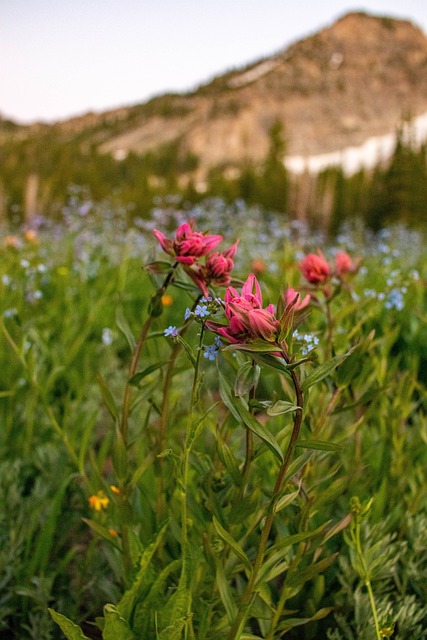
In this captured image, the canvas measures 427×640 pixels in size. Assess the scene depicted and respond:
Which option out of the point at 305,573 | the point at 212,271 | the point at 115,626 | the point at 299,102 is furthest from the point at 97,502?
the point at 299,102

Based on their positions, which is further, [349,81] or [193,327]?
[349,81]

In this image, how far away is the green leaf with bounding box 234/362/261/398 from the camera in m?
0.83

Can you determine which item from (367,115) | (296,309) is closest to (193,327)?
(296,309)

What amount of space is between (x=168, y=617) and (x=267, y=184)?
134ft

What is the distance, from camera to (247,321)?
0.83m

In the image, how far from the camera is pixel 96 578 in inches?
60.0

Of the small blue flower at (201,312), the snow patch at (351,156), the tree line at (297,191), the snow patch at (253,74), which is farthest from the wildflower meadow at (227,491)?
the snow patch at (253,74)

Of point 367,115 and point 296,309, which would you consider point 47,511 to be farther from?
point 367,115

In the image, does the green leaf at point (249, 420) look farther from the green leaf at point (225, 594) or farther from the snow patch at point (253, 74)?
the snow patch at point (253, 74)

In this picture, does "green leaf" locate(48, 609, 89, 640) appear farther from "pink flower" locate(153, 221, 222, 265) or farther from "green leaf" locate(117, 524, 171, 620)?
"pink flower" locate(153, 221, 222, 265)

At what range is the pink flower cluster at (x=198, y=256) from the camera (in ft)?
3.56

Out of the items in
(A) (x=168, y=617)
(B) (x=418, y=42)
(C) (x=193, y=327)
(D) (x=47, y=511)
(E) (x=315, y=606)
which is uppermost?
(B) (x=418, y=42)

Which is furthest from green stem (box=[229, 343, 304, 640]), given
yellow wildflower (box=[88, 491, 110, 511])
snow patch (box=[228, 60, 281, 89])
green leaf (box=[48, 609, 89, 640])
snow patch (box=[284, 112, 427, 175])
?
snow patch (box=[228, 60, 281, 89])

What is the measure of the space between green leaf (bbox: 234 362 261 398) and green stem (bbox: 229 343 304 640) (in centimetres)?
5
